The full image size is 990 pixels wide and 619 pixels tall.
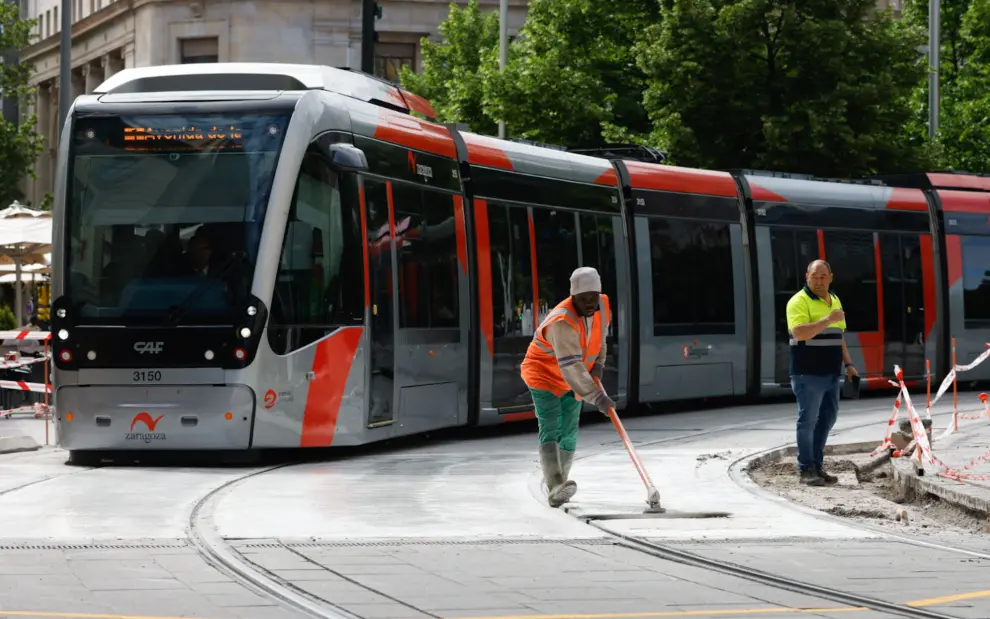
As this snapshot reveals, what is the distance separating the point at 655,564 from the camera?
9547 mm

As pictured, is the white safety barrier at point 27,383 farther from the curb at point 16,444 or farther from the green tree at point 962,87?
the green tree at point 962,87

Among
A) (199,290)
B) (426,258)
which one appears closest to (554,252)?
(426,258)

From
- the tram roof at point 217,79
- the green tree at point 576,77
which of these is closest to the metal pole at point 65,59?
the green tree at point 576,77

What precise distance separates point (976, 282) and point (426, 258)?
40.3ft

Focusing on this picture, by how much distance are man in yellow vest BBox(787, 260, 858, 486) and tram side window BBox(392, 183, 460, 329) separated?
378cm

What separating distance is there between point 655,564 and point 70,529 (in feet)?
11.0

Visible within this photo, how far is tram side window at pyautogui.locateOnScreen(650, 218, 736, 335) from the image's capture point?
22.0 meters

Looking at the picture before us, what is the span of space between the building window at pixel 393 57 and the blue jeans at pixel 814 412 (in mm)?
51953

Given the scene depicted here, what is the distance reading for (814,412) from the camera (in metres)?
14.2

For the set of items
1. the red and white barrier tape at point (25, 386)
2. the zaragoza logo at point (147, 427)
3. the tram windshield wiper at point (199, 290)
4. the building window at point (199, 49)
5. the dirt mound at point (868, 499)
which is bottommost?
the dirt mound at point (868, 499)

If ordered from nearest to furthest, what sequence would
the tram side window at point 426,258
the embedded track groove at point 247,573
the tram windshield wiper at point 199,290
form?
1. the embedded track groove at point 247,573
2. the tram windshield wiper at point 199,290
3. the tram side window at point 426,258

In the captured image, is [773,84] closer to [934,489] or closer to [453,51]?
[453,51]

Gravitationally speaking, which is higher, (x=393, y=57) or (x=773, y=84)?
(x=393, y=57)

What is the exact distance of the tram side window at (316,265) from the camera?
48.7ft
